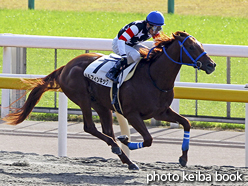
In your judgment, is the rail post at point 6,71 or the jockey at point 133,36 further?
the rail post at point 6,71

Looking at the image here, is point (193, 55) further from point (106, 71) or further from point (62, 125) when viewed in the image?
point (62, 125)

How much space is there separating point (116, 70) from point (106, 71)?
5.5 inches

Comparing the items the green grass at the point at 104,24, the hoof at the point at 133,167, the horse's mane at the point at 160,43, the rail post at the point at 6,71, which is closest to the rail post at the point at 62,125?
the hoof at the point at 133,167

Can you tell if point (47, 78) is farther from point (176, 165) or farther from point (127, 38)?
point (176, 165)

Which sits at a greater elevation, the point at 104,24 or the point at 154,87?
the point at 154,87

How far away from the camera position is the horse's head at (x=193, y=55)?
498cm

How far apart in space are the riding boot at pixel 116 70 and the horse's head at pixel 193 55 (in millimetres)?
585

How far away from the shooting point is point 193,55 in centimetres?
507

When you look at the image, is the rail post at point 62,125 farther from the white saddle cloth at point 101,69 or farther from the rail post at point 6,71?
the rail post at point 6,71

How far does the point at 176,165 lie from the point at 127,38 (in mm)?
1446

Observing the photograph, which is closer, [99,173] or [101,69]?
[99,173]

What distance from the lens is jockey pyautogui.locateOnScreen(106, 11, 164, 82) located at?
5289 mm

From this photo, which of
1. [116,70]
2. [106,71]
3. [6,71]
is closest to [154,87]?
[116,70]

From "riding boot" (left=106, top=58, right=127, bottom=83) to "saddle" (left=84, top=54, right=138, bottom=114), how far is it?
43 millimetres
